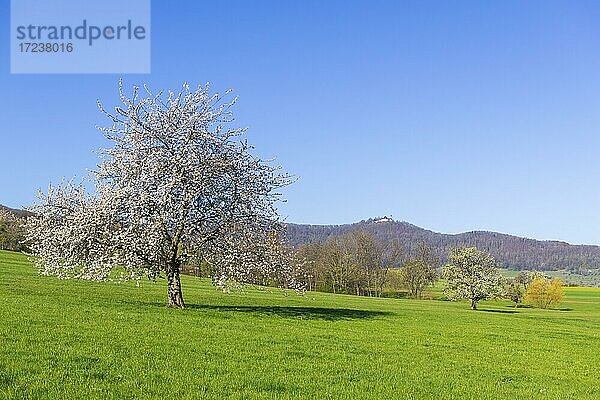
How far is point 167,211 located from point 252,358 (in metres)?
13.2

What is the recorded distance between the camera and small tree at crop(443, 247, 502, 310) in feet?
247

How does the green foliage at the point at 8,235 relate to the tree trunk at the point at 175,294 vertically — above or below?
above

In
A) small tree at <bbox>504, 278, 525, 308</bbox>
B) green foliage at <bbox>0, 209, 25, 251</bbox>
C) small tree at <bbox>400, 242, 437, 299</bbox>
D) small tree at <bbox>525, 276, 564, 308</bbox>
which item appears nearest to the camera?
green foliage at <bbox>0, 209, 25, 251</bbox>

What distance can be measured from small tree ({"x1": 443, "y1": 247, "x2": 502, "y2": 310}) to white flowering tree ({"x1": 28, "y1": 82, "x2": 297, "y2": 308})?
161 feet

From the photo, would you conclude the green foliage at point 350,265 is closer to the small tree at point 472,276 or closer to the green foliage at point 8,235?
the small tree at point 472,276

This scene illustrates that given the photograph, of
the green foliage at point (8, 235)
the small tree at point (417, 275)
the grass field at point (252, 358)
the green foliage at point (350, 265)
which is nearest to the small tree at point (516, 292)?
the small tree at point (417, 275)

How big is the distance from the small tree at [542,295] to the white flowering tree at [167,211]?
259ft

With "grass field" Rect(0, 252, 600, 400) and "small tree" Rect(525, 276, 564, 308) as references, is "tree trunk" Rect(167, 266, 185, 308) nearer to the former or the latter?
"grass field" Rect(0, 252, 600, 400)

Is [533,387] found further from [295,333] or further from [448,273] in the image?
[448,273]

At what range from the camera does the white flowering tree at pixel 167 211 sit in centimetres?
2920

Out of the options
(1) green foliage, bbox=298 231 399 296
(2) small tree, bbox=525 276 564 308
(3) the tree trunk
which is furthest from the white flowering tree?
(2) small tree, bbox=525 276 564 308

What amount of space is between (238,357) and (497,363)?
993 cm

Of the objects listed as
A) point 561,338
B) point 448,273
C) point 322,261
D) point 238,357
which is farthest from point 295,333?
point 322,261

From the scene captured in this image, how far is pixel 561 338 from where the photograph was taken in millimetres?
35906
